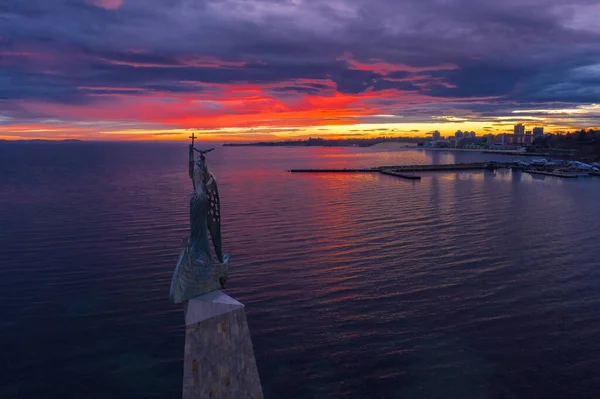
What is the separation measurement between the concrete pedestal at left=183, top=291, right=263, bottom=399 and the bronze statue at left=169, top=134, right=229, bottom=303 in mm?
431

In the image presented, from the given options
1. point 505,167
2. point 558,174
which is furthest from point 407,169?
point 505,167

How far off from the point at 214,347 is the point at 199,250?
3232mm

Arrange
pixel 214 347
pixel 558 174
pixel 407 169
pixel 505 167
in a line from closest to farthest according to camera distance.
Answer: pixel 214 347 < pixel 558 174 < pixel 407 169 < pixel 505 167

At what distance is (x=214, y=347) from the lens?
15.3m

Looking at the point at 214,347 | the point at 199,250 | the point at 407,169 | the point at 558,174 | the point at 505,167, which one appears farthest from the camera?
the point at 505,167

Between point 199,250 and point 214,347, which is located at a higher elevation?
point 199,250

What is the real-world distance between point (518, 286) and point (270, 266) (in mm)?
18185

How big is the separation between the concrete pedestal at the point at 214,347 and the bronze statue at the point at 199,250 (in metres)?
0.43

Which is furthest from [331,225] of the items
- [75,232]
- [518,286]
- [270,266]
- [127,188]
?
[127,188]

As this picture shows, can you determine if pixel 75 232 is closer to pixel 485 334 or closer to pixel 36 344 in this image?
pixel 36 344

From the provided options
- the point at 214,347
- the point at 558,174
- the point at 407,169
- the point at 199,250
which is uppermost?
the point at 199,250

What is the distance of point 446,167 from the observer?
136875mm

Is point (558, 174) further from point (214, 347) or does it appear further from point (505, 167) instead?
point (214, 347)

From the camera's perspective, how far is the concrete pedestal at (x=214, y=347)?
15.1 metres
